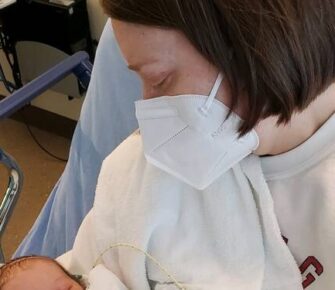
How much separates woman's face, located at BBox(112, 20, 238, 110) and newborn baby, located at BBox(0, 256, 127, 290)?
44 cm

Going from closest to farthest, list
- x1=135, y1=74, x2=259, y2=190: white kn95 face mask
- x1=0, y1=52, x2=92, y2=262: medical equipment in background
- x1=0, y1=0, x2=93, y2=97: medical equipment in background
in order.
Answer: x1=135, y1=74, x2=259, y2=190: white kn95 face mask, x1=0, y1=52, x2=92, y2=262: medical equipment in background, x1=0, y1=0, x2=93, y2=97: medical equipment in background

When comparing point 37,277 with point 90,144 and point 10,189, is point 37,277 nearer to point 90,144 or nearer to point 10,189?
point 10,189

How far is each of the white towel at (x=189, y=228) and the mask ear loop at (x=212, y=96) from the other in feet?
0.64

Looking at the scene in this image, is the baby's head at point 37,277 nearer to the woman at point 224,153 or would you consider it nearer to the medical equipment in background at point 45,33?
the woman at point 224,153

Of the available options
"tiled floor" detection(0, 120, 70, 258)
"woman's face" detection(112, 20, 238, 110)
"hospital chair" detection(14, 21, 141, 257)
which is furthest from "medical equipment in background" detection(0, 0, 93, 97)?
"woman's face" detection(112, 20, 238, 110)

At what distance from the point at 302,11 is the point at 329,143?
0.25m

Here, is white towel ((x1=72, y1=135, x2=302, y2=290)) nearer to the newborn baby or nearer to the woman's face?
the newborn baby

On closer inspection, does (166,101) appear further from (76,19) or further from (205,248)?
(76,19)

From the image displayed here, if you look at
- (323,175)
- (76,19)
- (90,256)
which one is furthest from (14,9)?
(323,175)

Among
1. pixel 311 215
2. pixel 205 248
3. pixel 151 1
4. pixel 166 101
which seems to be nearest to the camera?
pixel 151 1

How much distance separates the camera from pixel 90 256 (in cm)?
118

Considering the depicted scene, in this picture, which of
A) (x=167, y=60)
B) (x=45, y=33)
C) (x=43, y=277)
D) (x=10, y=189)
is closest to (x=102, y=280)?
(x=43, y=277)

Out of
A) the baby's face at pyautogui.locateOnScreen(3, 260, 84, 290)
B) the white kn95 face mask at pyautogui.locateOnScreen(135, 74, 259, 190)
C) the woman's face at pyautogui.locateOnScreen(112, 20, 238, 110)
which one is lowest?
the baby's face at pyautogui.locateOnScreen(3, 260, 84, 290)

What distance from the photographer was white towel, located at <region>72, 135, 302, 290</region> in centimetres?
100
